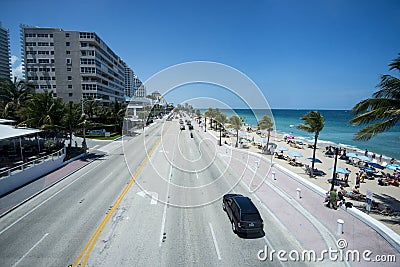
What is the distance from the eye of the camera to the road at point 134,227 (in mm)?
8961

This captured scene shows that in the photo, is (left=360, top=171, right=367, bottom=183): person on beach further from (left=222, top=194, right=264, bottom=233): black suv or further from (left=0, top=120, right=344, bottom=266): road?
(left=222, top=194, right=264, bottom=233): black suv

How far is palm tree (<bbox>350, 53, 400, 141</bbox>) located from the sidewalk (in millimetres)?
5027

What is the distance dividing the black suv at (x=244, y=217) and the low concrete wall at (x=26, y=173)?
1600 cm

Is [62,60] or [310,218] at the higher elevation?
[62,60]

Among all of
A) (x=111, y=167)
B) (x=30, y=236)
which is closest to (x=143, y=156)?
(x=111, y=167)

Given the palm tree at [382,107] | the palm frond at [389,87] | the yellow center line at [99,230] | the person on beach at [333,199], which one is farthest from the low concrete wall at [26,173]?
the palm frond at [389,87]

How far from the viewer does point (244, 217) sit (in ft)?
34.2

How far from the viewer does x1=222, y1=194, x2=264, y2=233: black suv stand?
33.6ft

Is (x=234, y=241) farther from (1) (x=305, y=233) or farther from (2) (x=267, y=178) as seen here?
(2) (x=267, y=178)

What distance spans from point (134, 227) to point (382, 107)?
15.3 m

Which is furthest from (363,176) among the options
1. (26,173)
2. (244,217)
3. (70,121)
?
(70,121)

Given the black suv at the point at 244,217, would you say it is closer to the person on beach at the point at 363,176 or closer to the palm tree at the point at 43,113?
the person on beach at the point at 363,176

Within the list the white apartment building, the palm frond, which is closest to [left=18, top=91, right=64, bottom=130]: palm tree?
the palm frond
